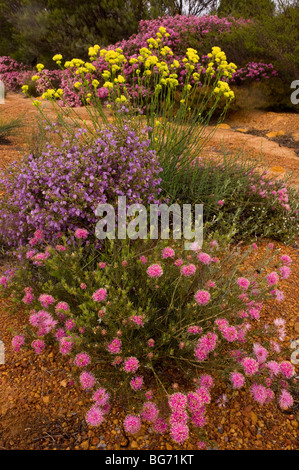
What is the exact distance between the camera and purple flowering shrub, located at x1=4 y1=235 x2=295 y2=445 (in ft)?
4.93

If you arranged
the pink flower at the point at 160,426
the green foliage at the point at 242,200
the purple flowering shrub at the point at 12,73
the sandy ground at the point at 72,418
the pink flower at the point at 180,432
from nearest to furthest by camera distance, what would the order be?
the pink flower at the point at 180,432 < the pink flower at the point at 160,426 < the sandy ground at the point at 72,418 < the green foliage at the point at 242,200 < the purple flowering shrub at the point at 12,73

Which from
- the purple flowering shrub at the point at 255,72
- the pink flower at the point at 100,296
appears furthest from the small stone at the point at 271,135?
the pink flower at the point at 100,296

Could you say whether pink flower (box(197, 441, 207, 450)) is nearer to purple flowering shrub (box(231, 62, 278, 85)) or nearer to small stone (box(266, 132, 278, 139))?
small stone (box(266, 132, 278, 139))

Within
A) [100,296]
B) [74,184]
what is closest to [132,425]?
[100,296]

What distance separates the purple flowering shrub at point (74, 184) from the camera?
2.28 meters

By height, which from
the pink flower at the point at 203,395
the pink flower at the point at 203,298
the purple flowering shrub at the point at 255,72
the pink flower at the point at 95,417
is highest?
the purple flowering shrub at the point at 255,72

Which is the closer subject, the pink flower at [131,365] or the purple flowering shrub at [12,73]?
the pink flower at [131,365]

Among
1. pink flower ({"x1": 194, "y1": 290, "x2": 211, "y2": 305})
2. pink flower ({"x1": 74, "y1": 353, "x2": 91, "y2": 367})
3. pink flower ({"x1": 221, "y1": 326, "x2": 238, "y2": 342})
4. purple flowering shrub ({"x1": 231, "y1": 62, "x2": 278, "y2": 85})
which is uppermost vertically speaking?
purple flowering shrub ({"x1": 231, "y1": 62, "x2": 278, "y2": 85})

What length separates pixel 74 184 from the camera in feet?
7.39

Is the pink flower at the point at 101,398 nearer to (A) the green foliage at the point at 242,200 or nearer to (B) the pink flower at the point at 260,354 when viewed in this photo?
(B) the pink flower at the point at 260,354

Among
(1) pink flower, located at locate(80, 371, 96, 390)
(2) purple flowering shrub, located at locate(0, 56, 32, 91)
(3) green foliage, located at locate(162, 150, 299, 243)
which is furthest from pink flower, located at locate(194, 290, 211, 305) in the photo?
(2) purple flowering shrub, located at locate(0, 56, 32, 91)

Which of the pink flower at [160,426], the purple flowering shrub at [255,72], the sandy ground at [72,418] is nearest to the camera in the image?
the pink flower at [160,426]

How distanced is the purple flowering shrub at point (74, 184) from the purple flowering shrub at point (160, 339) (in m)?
0.39

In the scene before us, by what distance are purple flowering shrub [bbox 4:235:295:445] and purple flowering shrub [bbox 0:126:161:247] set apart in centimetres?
39
